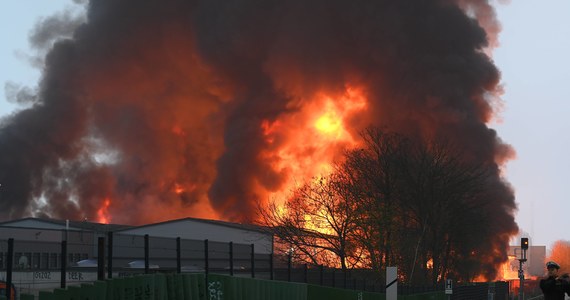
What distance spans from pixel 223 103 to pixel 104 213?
17308 mm

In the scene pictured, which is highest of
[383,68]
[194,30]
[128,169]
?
[194,30]

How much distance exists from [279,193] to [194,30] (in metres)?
21.6

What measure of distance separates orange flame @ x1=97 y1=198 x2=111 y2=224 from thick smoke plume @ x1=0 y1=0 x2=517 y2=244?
275mm

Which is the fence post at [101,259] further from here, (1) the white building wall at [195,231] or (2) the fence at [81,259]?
(1) the white building wall at [195,231]

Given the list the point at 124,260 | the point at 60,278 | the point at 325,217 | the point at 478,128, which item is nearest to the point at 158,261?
the point at 124,260

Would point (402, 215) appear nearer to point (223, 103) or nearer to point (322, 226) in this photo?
point (322, 226)

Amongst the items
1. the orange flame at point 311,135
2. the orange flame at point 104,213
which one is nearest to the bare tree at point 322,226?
the orange flame at point 311,135

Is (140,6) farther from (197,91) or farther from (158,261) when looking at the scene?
(158,261)

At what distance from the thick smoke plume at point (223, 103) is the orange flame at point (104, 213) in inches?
10.8

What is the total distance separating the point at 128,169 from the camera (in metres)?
102

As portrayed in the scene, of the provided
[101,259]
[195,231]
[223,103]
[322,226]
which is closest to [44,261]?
[101,259]

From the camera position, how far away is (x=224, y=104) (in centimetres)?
9312

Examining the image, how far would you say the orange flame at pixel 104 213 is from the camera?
96.6m

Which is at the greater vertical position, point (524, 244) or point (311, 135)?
point (311, 135)
